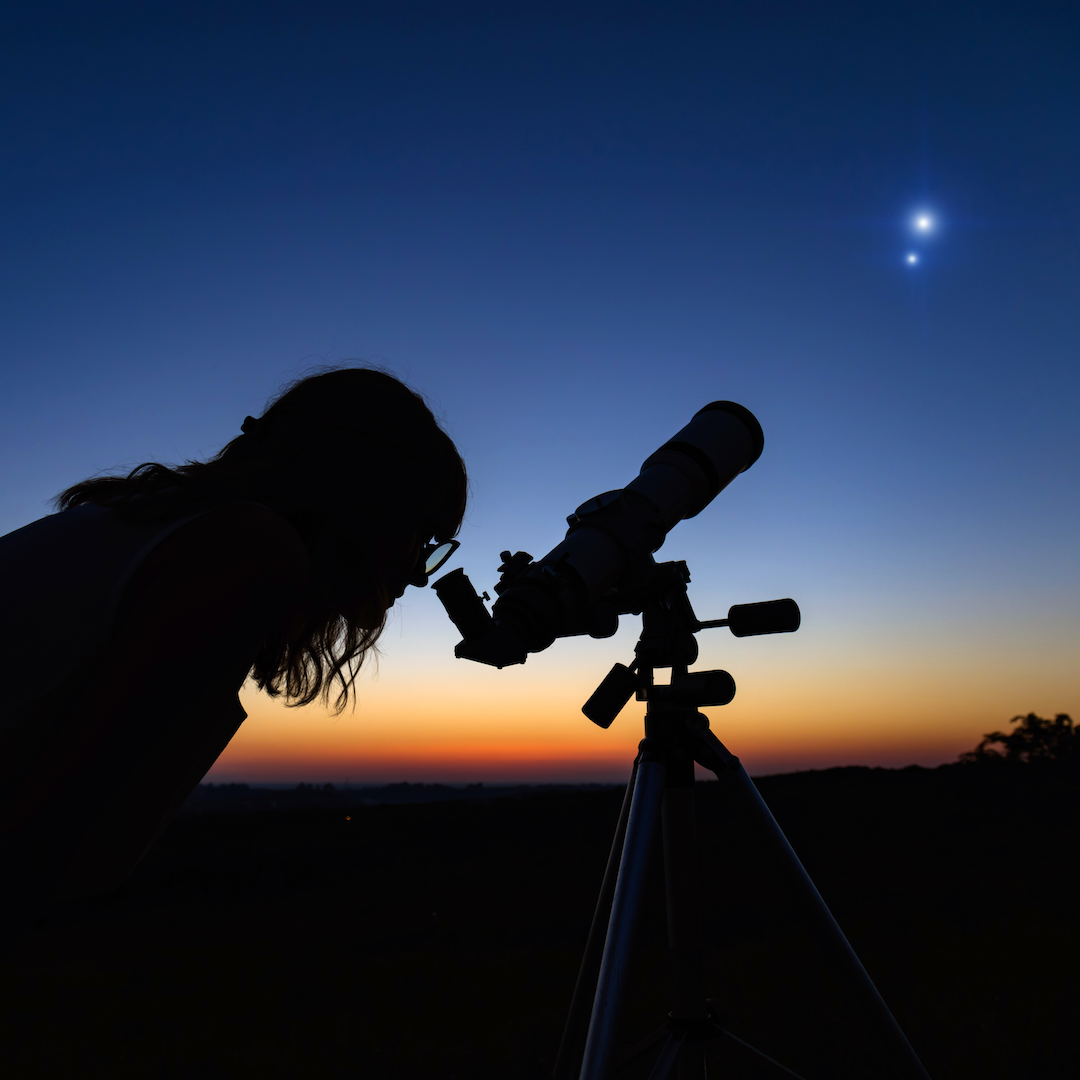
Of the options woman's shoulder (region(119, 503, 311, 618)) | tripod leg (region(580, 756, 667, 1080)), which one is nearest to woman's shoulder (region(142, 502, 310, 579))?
woman's shoulder (region(119, 503, 311, 618))

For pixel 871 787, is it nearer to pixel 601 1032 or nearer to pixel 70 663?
pixel 601 1032

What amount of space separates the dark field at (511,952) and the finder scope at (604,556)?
5.99 ft

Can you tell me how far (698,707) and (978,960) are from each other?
3.71 meters

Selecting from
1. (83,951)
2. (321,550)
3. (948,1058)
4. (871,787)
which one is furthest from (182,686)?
(871,787)

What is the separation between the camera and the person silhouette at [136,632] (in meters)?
0.77

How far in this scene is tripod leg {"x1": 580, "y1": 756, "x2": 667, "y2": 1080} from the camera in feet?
5.16

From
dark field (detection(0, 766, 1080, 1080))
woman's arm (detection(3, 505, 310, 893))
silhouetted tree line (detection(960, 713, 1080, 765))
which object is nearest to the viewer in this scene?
woman's arm (detection(3, 505, 310, 893))

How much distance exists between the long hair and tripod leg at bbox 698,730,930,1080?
1.11 m

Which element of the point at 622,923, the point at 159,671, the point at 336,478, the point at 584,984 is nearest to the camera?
the point at 159,671

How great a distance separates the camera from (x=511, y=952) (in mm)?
5566

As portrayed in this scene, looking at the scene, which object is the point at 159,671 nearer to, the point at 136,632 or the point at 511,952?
the point at 136,632

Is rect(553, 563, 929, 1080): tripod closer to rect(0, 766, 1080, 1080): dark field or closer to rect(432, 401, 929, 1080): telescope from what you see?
rect(432, 401, 929, 1080): telescope

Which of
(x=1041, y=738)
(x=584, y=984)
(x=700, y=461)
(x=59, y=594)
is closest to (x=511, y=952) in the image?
(x=584, y=984)

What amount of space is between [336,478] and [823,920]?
177 centimetres
